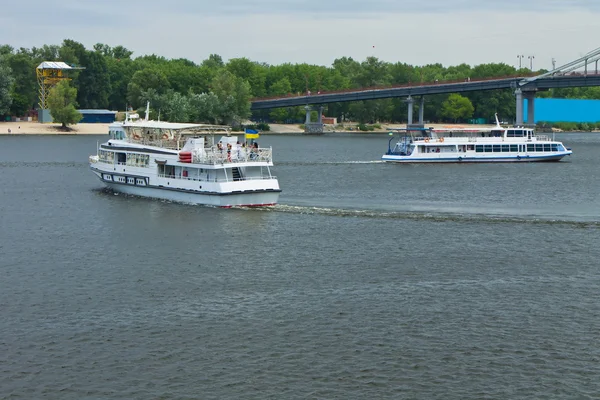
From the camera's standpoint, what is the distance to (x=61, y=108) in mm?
184125

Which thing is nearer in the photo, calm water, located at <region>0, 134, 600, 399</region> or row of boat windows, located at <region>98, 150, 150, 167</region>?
calm water, located at <region>0, 134, 600, 399</region>

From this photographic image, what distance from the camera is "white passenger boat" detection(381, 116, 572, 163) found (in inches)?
4532

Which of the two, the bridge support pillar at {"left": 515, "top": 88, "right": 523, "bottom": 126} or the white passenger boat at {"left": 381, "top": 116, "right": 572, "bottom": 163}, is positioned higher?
the bridge support pillar at {"left": 515, "top": 88, "right": 523, "bottom": 126}

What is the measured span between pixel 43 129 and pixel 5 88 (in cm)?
1094

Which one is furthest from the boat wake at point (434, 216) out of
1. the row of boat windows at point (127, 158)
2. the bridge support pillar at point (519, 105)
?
the bridge support pillar at point (519, 105)

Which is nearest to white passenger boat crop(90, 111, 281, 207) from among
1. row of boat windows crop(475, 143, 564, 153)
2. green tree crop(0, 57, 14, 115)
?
row of boat windows crop(475, 143, 564, 153)

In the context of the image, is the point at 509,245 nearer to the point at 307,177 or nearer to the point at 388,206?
the point at 388,206

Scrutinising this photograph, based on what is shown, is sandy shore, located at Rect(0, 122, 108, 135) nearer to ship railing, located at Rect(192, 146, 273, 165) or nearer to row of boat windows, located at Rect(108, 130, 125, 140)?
row of boat windows, located at Rect(108, 130, 125, 140)

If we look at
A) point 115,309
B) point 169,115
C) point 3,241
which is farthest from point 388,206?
point 169,115

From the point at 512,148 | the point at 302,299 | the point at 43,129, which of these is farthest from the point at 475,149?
the point at 43,129

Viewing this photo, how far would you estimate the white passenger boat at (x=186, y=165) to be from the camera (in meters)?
64.7

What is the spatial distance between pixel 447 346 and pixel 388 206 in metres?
33.7

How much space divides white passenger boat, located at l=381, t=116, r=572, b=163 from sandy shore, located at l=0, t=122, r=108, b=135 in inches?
3540

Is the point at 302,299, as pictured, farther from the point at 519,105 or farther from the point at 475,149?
the point at 519,105
